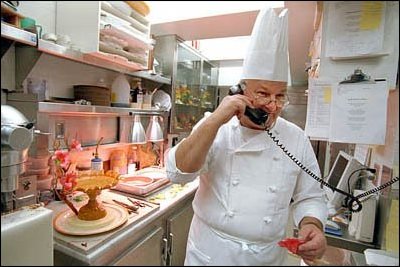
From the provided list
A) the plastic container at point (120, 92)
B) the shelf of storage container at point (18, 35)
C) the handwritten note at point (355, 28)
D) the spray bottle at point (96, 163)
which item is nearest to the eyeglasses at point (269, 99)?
the handwritten note at point (355, 28)

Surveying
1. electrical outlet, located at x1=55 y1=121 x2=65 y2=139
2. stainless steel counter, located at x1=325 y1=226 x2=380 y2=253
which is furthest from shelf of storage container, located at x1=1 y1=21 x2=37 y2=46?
stainless steel counter, located at x1=325 y1=226 x2=380 y2=253

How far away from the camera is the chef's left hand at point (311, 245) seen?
40 cm

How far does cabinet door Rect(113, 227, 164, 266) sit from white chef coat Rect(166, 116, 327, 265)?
0.12 metres

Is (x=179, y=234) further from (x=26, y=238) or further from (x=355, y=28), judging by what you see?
(x=355, y=28)

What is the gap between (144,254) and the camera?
352 mm

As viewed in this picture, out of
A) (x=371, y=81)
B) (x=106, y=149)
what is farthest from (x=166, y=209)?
(x=106, y=149)

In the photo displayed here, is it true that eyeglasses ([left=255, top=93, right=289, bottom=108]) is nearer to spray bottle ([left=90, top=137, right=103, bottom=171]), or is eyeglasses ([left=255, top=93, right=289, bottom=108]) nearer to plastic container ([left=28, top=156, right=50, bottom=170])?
plastic container ([left=28, top=156, right=50, bottom=170])

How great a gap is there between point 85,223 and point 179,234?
9.7 inches

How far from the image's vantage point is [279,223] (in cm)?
56

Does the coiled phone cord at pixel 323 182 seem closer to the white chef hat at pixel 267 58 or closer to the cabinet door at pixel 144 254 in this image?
the white chef hat at pixel 267 58

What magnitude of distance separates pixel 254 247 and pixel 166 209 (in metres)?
0.39

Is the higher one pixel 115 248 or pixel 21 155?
pixel 21 155

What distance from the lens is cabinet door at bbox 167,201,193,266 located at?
1.44ft

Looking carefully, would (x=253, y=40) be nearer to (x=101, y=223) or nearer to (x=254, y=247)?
(x=254, y=247)
